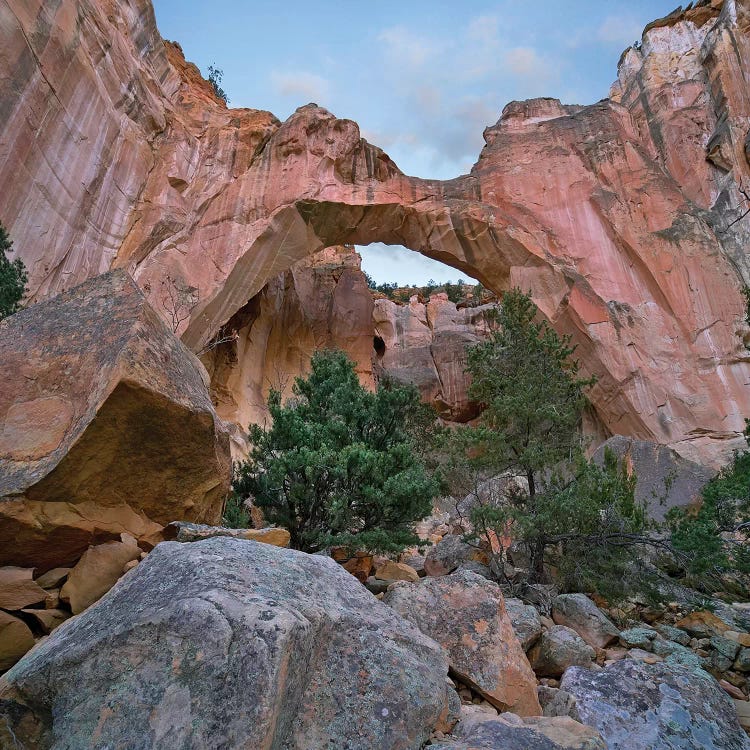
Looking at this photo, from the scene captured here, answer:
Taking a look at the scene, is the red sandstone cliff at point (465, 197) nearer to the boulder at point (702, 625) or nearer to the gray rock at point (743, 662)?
the boulder at point (702, 625)

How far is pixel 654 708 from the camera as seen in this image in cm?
304

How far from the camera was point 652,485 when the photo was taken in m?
11.9

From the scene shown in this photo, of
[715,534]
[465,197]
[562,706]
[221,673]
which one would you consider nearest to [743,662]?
[715,534]

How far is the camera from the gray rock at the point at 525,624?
429cm

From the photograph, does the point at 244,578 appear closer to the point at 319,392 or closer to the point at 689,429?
the point at 319,392

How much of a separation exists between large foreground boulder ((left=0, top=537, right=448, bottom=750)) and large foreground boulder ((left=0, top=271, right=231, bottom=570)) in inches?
40.0

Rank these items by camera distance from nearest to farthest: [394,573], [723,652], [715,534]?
1. [723,652]
2. [715,534]
3. [394,573]

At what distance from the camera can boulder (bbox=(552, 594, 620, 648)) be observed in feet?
16.8

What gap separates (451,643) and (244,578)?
1.85 m

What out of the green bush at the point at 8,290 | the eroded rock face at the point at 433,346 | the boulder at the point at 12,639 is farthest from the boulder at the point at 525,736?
the eroded rock face at the point at 433,346

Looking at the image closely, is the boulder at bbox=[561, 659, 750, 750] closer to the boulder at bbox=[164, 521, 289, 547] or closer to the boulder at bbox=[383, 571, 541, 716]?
the boulder at bbox=[383, 571, 541, 716]

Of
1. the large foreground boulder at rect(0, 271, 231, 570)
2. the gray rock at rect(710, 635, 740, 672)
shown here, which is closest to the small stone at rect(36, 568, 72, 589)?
the large foreground boulder at rect(0, 271, 231, 570)

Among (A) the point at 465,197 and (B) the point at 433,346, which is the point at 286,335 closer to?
(B) the point at 433,346

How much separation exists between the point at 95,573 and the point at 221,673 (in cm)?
192
